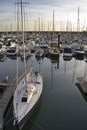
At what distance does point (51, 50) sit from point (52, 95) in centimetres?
3081

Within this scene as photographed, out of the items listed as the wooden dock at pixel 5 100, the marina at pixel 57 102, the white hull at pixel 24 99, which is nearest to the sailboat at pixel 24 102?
the white hull at pixel 24 99

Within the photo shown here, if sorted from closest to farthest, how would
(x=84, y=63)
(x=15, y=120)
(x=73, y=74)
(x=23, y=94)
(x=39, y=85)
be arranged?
(x=15, y=120) → (x=23, y=94) → (x=39, y=85) → (x=73, y=74) → (x=84, y=63)

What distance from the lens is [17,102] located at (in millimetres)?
21266

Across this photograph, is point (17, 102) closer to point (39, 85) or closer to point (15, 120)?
point (15, 120)

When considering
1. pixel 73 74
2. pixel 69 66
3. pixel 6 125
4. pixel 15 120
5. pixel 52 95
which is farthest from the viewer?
pixel 69 66

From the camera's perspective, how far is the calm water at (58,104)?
68.7 feet

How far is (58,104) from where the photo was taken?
25.9 meters

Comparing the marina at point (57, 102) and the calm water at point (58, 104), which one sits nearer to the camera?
the calm water at point (58, 104)

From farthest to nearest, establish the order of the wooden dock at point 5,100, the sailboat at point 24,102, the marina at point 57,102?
the marina at point 57,102, the wooden dock at point 5,100, the sailboat at point 24,102

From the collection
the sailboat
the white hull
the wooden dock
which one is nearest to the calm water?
the wooden dock

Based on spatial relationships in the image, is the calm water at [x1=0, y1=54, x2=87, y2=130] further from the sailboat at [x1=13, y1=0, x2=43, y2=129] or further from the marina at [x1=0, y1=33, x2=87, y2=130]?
the sailboat at [x1=13, y1=0, x2=43, y2=129]

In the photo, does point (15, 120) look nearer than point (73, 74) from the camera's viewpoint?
Yes

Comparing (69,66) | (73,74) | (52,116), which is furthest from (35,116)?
(69,66)

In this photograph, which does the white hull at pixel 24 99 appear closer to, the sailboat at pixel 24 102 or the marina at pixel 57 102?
the sailboat at pixel 24 102
